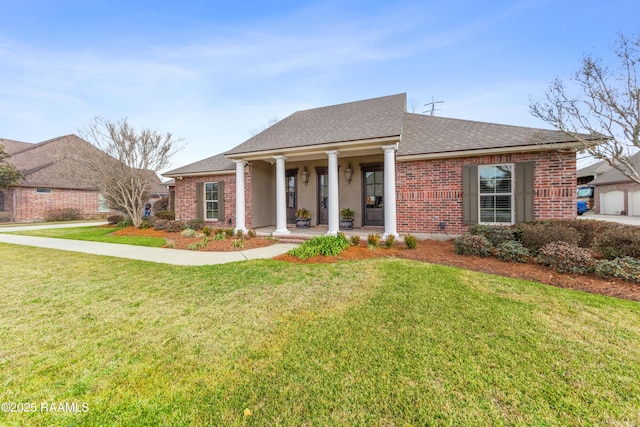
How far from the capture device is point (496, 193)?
7633mm

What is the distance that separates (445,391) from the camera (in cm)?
197

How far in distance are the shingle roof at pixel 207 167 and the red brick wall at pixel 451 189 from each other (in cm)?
727

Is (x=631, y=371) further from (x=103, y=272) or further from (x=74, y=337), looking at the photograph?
(x=103, y=272)

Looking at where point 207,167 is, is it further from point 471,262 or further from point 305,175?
point 471,262

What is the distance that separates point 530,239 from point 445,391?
538cm

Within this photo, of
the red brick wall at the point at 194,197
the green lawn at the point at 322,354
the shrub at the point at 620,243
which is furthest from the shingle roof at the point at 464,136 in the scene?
the red brick wall at the point at 194,197

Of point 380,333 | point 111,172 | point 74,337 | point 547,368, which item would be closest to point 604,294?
point 547,368

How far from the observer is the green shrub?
6.27m

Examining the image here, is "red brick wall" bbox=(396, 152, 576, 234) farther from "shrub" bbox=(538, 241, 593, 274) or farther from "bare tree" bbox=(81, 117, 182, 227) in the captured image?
"bare tree" bbox=(81, 117, 182, 227)

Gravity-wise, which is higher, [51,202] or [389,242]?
[51,202]

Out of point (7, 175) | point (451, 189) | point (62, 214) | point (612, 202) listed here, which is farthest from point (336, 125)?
point (612, 202)

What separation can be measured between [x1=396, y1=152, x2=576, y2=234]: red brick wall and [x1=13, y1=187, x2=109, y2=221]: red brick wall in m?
25.5

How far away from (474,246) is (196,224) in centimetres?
1060

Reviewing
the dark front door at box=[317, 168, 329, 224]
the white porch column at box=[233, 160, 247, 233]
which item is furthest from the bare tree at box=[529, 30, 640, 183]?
the white porch column at box=[233, 160, 247, 233]
